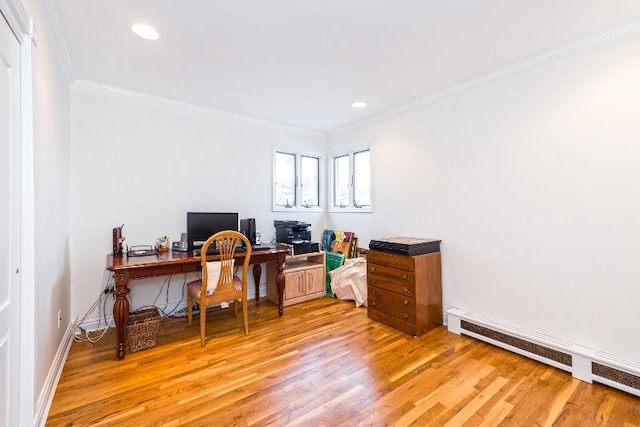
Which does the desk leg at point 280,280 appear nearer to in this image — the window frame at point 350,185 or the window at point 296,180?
the window at point 296,180

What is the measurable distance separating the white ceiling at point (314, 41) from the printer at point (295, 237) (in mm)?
Answer: 1652

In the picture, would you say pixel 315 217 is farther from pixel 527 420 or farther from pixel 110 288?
pixel 527 420

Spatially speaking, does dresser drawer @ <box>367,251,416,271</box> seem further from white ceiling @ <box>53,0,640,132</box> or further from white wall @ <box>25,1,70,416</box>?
white wall @ <box>25,1,70,416</box>

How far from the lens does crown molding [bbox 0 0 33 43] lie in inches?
48.3

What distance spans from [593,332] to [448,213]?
4.72 feet

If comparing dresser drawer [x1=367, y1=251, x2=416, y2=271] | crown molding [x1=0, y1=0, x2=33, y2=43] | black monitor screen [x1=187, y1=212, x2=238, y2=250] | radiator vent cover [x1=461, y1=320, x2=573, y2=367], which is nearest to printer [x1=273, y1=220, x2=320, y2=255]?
black monitor screen [x1=187, y1=212, x2=238, y2=250]

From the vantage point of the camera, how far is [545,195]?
2.36 metres

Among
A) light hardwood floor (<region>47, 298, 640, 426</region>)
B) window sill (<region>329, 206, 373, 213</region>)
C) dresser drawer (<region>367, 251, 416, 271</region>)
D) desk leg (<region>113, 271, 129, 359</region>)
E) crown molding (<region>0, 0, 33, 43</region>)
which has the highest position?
crown molding (<region>0, 0, 33, 43</region>)

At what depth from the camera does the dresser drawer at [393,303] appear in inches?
110

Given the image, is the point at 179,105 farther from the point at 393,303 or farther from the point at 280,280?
the point at 393,303

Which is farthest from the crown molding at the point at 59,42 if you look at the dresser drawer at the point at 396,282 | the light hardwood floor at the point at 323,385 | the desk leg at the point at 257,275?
the dresser drawer at the point at 396,282

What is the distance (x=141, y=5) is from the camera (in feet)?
5.82

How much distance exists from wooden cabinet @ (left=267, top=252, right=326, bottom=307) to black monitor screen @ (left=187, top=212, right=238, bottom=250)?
867 mm

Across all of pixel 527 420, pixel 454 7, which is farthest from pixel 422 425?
pixel 454 7
